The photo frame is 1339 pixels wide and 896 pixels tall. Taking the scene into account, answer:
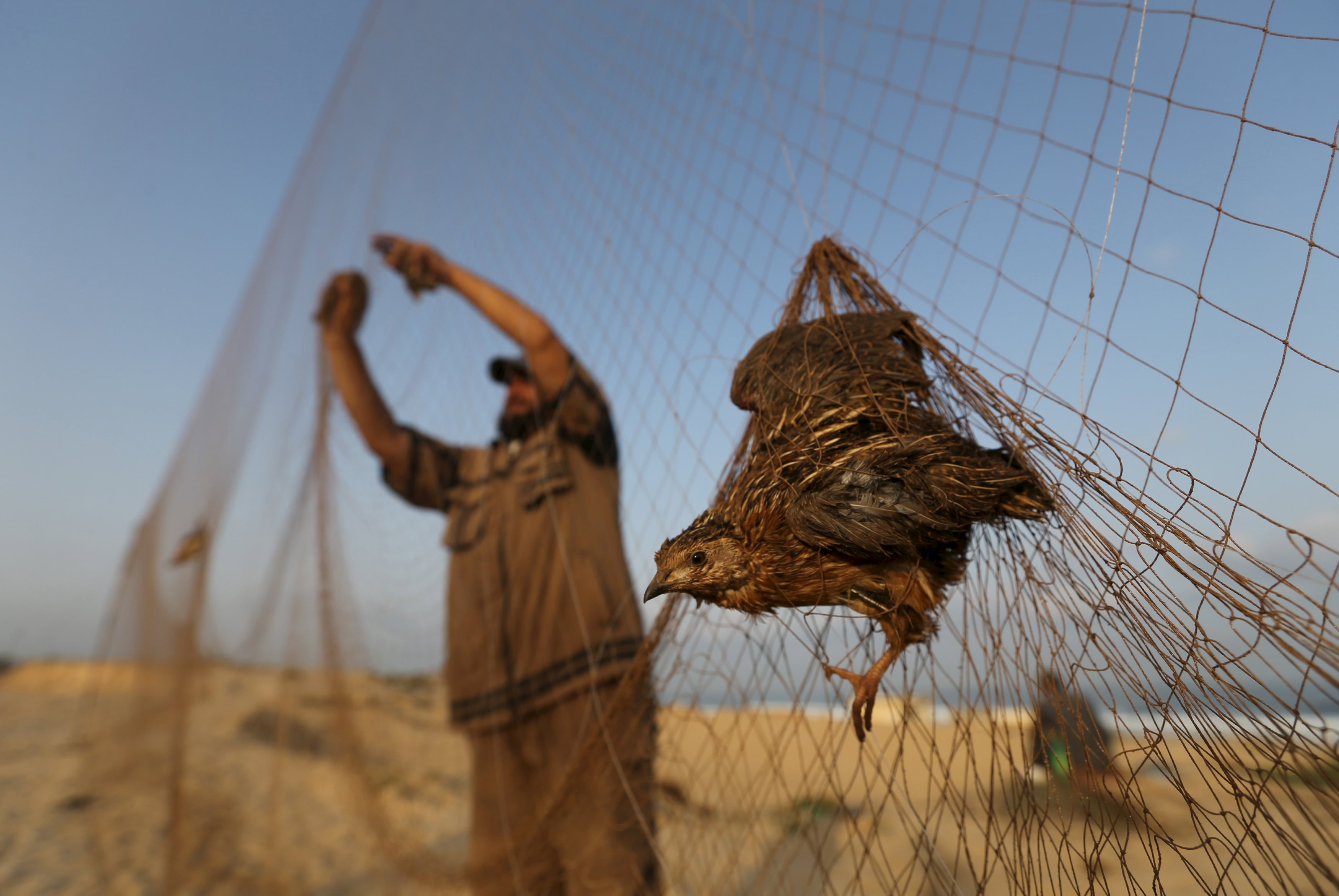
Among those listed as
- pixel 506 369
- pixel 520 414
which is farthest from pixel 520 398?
pixel 506 369

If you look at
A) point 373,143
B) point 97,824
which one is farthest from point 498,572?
point 97,824

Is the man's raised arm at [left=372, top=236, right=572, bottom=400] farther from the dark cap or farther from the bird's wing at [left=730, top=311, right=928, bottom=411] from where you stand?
the bird's wing at [left=730, top=311, right=928, bottom=411]

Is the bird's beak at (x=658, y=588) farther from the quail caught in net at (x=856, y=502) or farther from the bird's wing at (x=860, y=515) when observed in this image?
the bird's wing at (x=860, y=515)

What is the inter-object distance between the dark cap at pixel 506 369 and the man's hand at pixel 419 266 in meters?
0.44

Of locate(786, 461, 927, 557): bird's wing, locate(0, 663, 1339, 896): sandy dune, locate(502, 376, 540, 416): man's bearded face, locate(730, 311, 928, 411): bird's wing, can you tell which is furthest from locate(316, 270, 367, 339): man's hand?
locate(786, 461, 927, 557): bird's wing

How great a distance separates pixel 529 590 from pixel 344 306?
1.68 metres

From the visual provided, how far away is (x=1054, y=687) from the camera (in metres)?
1.20

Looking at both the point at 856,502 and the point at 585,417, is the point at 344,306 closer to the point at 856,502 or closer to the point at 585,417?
the point at 585,417

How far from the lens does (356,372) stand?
3.17m

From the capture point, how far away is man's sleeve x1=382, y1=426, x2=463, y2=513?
3072 mm

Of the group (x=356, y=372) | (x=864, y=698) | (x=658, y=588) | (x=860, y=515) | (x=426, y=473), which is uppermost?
(x=356, y=372)

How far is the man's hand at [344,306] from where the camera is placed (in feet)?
10.7

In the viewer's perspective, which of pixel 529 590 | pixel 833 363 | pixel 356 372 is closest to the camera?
pixel 833 363

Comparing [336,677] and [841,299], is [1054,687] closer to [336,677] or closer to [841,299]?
[841,299]
